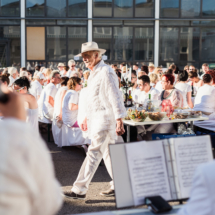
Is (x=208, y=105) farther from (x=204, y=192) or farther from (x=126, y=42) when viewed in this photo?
(x=126, y=42)

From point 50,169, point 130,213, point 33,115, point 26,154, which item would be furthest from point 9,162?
point 33,115

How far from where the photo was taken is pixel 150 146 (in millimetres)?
2053

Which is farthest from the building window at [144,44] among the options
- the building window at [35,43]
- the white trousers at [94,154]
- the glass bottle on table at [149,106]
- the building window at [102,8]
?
the white trousers at [94,154]

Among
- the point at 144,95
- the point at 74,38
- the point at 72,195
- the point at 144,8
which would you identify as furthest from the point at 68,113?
the point at 144,8

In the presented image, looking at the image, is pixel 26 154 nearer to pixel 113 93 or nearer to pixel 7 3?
pixel 113 93

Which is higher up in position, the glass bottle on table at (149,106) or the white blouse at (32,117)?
the glass bottle on table at (149,106)

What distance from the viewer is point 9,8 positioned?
16953mm

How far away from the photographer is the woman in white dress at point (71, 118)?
22.0 feet

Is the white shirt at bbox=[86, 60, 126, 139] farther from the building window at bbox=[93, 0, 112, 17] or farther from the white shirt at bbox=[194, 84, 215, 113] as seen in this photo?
the building window at bbox=[93, 0, 112, 17]

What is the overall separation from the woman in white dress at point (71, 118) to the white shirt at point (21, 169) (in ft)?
17.7

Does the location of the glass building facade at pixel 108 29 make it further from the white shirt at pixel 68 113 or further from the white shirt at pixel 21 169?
the white shirt at pixel 21 169

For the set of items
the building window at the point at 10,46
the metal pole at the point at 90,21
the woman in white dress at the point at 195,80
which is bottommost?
the woman in white dress at the point at 195,80

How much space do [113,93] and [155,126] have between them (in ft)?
8.14

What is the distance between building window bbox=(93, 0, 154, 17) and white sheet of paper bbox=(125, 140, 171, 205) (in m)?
15.8
